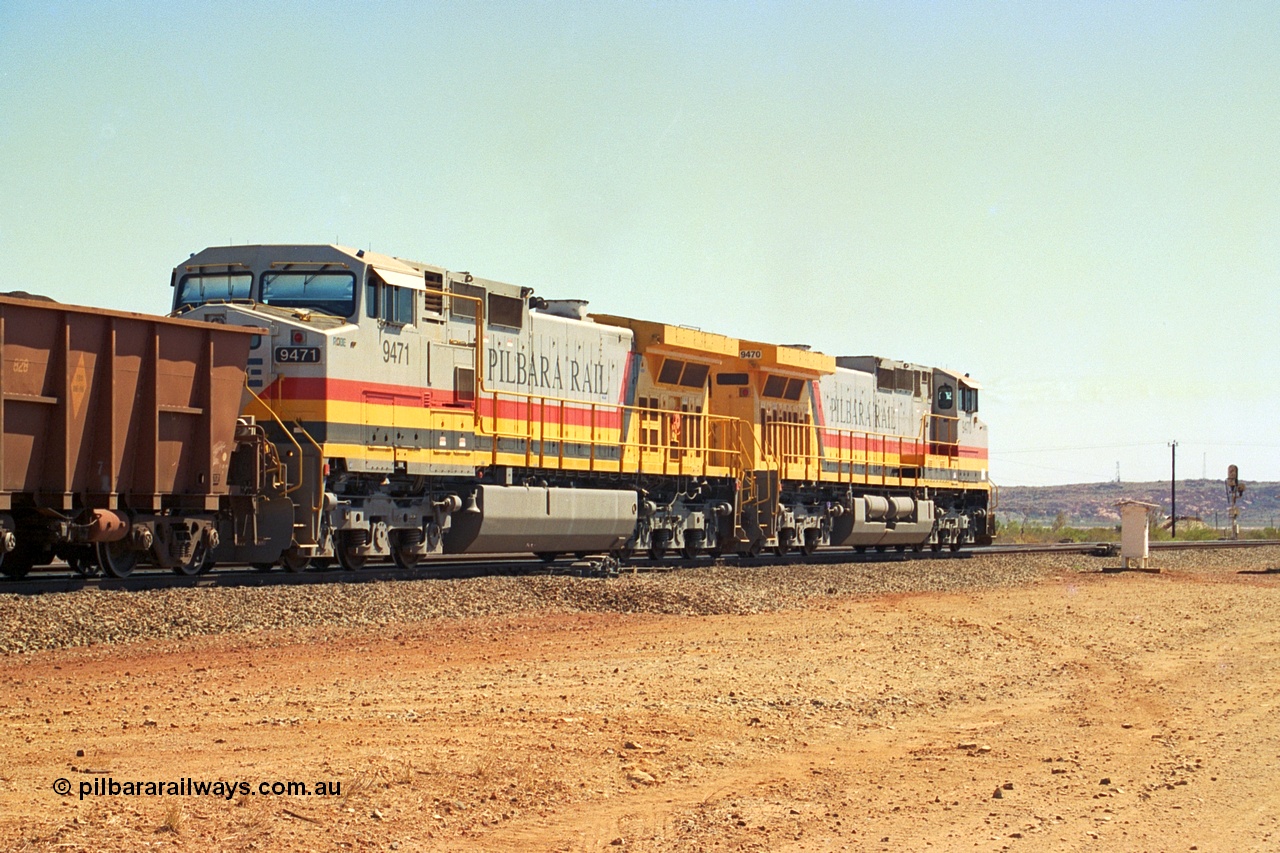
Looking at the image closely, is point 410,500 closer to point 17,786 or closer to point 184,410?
point 184,410

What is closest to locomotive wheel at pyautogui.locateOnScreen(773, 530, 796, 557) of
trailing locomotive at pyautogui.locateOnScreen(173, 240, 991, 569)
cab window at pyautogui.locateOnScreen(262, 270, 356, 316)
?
trailing locomotive at pyautogui.locateOnScreen(173, 240, 991, 569)

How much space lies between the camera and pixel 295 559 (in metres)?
17.9

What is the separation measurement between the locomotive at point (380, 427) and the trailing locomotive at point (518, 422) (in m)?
0.04

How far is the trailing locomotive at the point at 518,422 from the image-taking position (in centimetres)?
1734

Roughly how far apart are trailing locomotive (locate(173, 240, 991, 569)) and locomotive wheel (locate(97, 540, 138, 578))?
129 cm

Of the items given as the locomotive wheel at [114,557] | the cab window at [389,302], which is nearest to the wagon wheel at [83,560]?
the locomotive wheel at [114,557]

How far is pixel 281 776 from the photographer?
768cm

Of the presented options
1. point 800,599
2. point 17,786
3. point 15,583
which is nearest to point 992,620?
point 800,599

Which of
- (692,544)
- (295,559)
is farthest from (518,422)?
(692,544)

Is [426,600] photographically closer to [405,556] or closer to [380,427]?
[380,427]

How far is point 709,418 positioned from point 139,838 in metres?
20.0

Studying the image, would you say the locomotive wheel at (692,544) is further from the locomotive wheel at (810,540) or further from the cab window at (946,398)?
the cab window at (946,398)

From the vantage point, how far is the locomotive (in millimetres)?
14586

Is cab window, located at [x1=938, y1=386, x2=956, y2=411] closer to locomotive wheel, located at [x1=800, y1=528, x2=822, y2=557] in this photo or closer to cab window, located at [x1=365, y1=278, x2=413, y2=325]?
locomotive wheel, located at [x1=800, y1=528, x2=822, y2=557]
